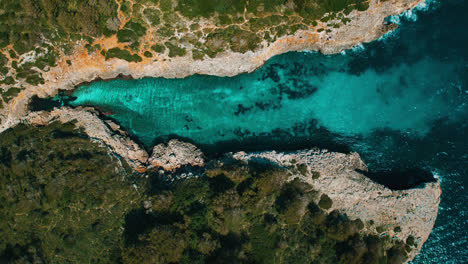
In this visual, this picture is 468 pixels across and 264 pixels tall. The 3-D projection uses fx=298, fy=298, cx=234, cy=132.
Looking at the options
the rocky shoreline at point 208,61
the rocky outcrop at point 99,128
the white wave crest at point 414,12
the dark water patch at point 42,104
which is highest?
the white wave crest at point 414,12

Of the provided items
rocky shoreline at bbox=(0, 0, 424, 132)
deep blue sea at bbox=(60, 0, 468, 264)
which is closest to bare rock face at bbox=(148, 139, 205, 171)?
deep blue sea at bbox=(60, 0, 468, 264)

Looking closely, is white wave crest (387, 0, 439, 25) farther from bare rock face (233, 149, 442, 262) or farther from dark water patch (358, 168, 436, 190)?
dark water patch (358, 168, 436, 190)

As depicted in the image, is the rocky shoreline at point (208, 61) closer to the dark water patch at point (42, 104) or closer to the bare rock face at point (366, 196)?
the dark water patch at point (42, 104)

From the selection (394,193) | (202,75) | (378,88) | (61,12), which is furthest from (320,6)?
(61,12)

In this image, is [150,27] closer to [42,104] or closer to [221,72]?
[221,72]

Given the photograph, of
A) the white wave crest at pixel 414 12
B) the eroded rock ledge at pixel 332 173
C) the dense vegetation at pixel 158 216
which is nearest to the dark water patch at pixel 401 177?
the eroded rock ledge at pixel 332 173

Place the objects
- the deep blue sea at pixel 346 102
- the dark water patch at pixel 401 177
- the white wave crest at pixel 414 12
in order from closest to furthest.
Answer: the dark water patch at pixel 401 177, the deep blue sea at pixel 346 102, the white wave crest at pixel 414 12

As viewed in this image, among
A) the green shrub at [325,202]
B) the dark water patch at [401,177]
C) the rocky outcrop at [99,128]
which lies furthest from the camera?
the dark water patch at [401,177]

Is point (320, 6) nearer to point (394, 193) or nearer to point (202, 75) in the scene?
point (202, 75)

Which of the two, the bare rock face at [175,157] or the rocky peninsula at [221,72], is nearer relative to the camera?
the rocky peninsula at [221,72]

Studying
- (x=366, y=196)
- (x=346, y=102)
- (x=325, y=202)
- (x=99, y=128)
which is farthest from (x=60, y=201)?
(x=346, y=102)
